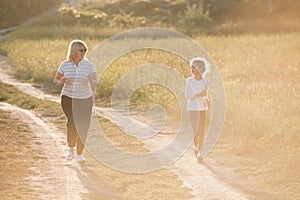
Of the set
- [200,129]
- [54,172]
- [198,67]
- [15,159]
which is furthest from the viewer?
[15,159]

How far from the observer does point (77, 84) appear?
40.8 ft

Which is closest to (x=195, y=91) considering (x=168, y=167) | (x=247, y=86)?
(x=168, y=167)

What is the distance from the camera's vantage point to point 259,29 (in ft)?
159

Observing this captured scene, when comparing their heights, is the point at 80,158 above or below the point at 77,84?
below

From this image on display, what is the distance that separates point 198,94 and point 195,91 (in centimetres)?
7

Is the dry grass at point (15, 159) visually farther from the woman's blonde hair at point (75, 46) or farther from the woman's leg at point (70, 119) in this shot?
the woman's blonde hair at point (75, 46)

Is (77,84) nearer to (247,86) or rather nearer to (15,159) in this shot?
(15,159)

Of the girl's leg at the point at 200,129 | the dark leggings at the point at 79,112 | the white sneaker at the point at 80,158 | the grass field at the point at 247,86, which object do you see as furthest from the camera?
the girl's leg at the point at 200,129

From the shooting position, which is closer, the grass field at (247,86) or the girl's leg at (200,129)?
the grass field at (247,86)

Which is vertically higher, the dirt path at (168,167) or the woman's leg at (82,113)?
the woman's leg at (82,113)

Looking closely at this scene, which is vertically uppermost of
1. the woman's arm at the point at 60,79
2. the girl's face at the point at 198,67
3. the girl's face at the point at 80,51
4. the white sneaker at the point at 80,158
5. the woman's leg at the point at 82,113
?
the girl's face at the point at 80,51

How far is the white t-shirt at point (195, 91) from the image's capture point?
12859 millimetres

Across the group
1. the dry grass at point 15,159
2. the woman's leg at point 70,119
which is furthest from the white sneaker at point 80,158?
the dry grass at point 15,159

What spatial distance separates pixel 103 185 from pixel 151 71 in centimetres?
1620
